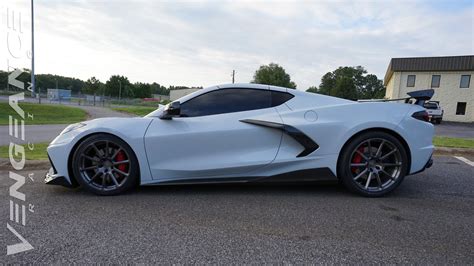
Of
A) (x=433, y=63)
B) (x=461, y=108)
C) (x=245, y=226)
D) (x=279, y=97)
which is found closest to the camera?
(x=245, y=226)

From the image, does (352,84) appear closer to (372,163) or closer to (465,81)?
(465,81)

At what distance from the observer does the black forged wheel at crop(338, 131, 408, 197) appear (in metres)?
3.68

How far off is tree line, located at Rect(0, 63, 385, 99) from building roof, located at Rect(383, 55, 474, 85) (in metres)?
30.5

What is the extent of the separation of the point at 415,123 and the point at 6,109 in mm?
24071

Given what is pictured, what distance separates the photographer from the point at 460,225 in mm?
2906

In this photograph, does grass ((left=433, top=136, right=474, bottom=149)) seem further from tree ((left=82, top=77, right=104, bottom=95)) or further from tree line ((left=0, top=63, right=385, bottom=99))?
tree ((left=82, top=77, right=104, bottom=95))

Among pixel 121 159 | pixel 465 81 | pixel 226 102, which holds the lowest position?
pixel 121 159

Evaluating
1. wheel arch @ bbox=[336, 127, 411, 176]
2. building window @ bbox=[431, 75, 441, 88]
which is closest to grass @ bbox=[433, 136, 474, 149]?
wheel arch @ bbox=[336, 127, 411, 176]

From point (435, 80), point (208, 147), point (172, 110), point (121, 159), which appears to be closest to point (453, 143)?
point (208, 147)

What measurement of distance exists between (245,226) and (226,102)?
1.58 meters

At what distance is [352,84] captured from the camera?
75312mm

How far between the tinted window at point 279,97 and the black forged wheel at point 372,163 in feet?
3.05

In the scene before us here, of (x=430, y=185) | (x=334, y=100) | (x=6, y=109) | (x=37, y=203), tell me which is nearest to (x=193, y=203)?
(x=37, y=203)

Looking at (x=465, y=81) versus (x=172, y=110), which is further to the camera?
(x=465, y=81)
